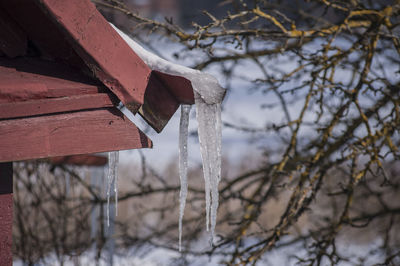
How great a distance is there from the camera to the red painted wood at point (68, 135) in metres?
1.78

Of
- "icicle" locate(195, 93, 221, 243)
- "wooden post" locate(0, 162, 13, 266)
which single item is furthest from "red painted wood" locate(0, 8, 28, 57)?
"icicle" locate(195, 93, 221, 243)

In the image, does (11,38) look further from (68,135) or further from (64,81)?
(68,135)

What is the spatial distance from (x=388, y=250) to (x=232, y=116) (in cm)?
311

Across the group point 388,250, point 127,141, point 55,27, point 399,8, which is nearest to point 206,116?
point 127,141

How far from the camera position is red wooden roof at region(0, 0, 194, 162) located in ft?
5.83

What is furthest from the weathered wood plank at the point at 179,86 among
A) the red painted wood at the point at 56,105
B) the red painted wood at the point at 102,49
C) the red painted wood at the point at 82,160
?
the red painted wood at the point at 82,160

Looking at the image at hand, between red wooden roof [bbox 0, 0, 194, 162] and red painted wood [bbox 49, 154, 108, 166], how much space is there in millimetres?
3114

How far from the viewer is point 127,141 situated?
2039 mm

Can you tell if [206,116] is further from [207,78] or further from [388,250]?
[388,250]

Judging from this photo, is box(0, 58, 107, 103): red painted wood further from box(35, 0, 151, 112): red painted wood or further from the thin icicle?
the thin icicle

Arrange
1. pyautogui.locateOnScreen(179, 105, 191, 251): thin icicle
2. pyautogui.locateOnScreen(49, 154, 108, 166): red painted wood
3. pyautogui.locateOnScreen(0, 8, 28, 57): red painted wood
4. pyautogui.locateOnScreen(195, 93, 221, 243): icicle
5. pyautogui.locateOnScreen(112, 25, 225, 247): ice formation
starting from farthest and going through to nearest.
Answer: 1. pyautogui.locateOnScreen(49, 154, 108, 166): red painted wood
2. pyautogui.locateOnScreen(179, 105, 191, 251): thin icicle
3. pyautogui.locateOnScreen(195, 93, 221, 243): icicle
4. pyautogui.locateOnScreen(112, 25, 225, 247): ice formation
5. pyautogui.locateOnScreen(0, 8, 28, 57): red painted wood

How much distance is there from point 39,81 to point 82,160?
3.86 metres

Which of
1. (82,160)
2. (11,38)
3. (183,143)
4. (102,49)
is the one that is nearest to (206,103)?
(183,143)

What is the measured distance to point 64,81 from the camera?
1.93 m
